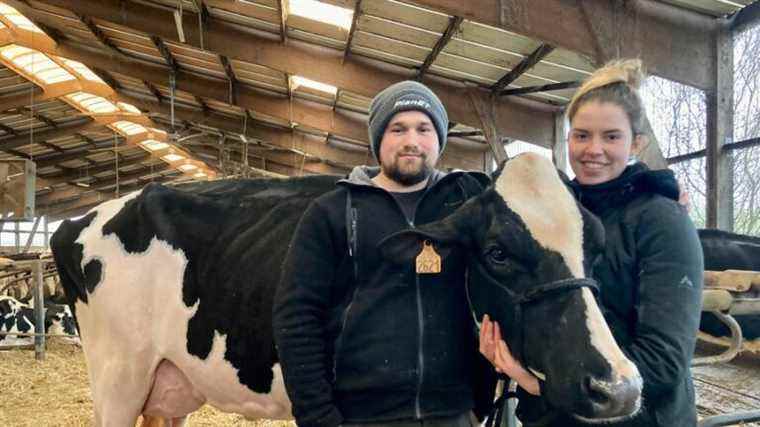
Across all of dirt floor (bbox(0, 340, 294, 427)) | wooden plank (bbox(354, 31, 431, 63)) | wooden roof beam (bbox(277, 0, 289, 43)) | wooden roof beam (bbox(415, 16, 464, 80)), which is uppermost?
wooden roof beam (bbox(277, 0, 289, 43))

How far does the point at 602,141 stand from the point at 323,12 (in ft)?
19.9

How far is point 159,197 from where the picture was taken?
120 inches

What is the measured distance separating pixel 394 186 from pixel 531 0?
12.8 ft

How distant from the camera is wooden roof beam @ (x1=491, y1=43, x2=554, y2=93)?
6.55 meters

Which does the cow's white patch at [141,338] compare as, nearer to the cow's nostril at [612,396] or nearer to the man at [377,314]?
the man at [377,314]

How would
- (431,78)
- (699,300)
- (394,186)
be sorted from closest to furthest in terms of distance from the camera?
(699,300)
(394,186)
(431,78)

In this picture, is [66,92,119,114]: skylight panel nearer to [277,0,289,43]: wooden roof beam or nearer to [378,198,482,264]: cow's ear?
[277,0,289,43]: wooden roof beam

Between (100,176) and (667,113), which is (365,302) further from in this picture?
(100,176)

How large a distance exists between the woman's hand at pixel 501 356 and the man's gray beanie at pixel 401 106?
641 mm

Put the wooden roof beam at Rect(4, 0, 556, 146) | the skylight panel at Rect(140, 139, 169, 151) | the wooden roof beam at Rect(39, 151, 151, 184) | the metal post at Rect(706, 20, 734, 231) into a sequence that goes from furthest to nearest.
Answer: the wooden roof beam at Rect(39, 151, 151, 184) → the skylight panel at Rect(140, 139, 169, 151) → the wooden roof beam at Rect(4, 0, 556, 146) → the metal post at Rect(706, 20, 734, 231)

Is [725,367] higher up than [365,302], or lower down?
lower down

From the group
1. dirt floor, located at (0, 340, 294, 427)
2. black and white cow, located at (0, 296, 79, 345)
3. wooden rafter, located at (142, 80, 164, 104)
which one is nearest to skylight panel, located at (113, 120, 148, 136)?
wooden rafter, located at (142, 80, 164, 104)

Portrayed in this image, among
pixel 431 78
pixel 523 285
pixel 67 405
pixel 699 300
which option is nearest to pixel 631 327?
pixel 699 300

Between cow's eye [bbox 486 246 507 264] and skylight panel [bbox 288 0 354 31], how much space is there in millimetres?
5608
